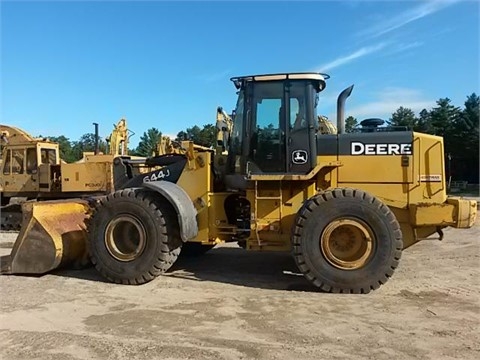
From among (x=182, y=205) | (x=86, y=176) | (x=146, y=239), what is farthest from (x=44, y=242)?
(x=86, y=176)

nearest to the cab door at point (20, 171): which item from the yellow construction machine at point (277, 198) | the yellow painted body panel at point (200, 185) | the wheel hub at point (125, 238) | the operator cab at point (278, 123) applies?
the yellow construction machine at point (277, 198)

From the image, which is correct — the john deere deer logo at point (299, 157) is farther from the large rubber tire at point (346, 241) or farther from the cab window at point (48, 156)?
the cab window at point (48, 156)

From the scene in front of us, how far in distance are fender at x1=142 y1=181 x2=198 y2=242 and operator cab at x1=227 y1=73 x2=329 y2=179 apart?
2.93 ft

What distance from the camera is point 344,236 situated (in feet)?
22.5

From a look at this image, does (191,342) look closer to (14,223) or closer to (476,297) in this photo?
(476,297)

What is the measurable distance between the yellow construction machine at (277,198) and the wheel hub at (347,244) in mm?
15

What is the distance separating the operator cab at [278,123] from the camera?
7305mm

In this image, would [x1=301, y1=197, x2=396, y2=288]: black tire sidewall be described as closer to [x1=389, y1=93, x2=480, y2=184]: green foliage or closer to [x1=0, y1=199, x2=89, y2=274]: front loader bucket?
[x1=0, y1=199, x2=89, y2=274]: front loader bucket

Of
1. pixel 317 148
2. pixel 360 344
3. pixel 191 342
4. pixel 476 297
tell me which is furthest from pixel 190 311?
pixel 476 297

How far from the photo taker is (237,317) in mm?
5559

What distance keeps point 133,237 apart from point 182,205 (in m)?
0.98

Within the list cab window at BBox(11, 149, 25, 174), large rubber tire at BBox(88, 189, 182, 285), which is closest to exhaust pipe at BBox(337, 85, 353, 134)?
large rubber tire at BBox(88, 189, 182, 285)

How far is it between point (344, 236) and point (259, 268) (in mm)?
2025

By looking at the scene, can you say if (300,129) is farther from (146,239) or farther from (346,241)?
(146,239)
